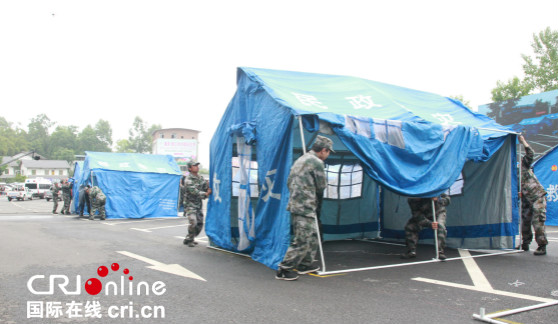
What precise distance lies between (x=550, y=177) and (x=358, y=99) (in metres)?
9.49

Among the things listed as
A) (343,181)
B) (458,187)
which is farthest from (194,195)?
(458,187)

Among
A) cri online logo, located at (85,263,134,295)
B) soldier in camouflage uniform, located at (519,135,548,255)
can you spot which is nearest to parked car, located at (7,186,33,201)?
cri online logo, located at (85,263,134,295)

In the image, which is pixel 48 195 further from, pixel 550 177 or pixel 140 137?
pixel 140 137

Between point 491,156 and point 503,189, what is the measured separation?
0.72 metres

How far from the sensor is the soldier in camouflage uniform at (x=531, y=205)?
7.56 meters

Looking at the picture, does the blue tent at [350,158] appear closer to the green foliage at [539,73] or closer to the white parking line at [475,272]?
the white parking line at [475,272]

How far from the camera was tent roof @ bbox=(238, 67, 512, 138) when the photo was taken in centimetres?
664

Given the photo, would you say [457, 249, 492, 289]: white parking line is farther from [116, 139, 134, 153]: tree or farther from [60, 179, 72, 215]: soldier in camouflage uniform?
[116, 139, 134, 153]: tree

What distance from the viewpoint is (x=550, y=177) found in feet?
43.2

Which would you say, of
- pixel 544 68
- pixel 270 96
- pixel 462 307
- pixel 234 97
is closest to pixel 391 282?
pixel 462 307

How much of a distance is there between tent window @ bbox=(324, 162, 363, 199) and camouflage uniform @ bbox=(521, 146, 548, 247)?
11.5 feet

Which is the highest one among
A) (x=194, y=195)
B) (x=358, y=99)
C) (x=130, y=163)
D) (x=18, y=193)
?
(x=358, y=99)

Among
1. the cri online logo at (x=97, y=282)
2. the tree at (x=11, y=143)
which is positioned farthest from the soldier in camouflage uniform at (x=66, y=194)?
the tree at (x=11, y=143)

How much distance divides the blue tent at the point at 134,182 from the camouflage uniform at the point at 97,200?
279 mm
